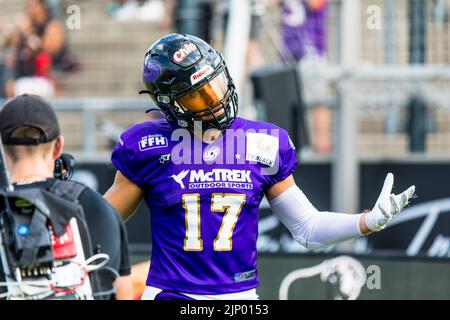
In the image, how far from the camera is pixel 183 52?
456cm

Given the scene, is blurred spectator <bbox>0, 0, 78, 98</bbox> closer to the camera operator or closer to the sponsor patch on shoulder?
the sponsor patch on shoulder

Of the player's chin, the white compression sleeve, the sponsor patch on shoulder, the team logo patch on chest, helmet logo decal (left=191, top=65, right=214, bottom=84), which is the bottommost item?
the white compression sleeve

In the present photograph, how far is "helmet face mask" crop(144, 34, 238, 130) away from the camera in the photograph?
453 cm

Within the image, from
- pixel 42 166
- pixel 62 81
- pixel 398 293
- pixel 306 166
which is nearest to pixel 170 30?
pixel 62 81

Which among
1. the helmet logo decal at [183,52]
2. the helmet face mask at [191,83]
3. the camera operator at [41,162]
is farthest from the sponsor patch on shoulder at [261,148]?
the camera operator at [41,162]

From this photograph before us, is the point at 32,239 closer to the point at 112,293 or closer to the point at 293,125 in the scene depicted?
the point at 112,293

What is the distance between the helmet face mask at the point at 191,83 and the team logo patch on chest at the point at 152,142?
11cm

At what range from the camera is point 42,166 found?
3.78 metres

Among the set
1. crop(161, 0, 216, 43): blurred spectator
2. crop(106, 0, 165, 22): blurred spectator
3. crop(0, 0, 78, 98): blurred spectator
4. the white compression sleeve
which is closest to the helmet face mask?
the white compression sleeve

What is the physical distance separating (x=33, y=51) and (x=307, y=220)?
7557mm

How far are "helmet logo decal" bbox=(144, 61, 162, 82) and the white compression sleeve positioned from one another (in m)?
0.73

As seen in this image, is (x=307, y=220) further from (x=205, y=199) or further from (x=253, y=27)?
(x=253, y=27)

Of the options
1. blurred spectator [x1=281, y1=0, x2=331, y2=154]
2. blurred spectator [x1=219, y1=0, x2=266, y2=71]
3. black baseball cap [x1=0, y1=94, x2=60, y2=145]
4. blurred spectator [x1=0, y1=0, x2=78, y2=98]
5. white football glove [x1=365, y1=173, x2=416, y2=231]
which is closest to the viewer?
black baseball cap [x1=0, y1=94, x2=60, y2=145]

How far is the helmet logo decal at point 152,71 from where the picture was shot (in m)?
4.59
